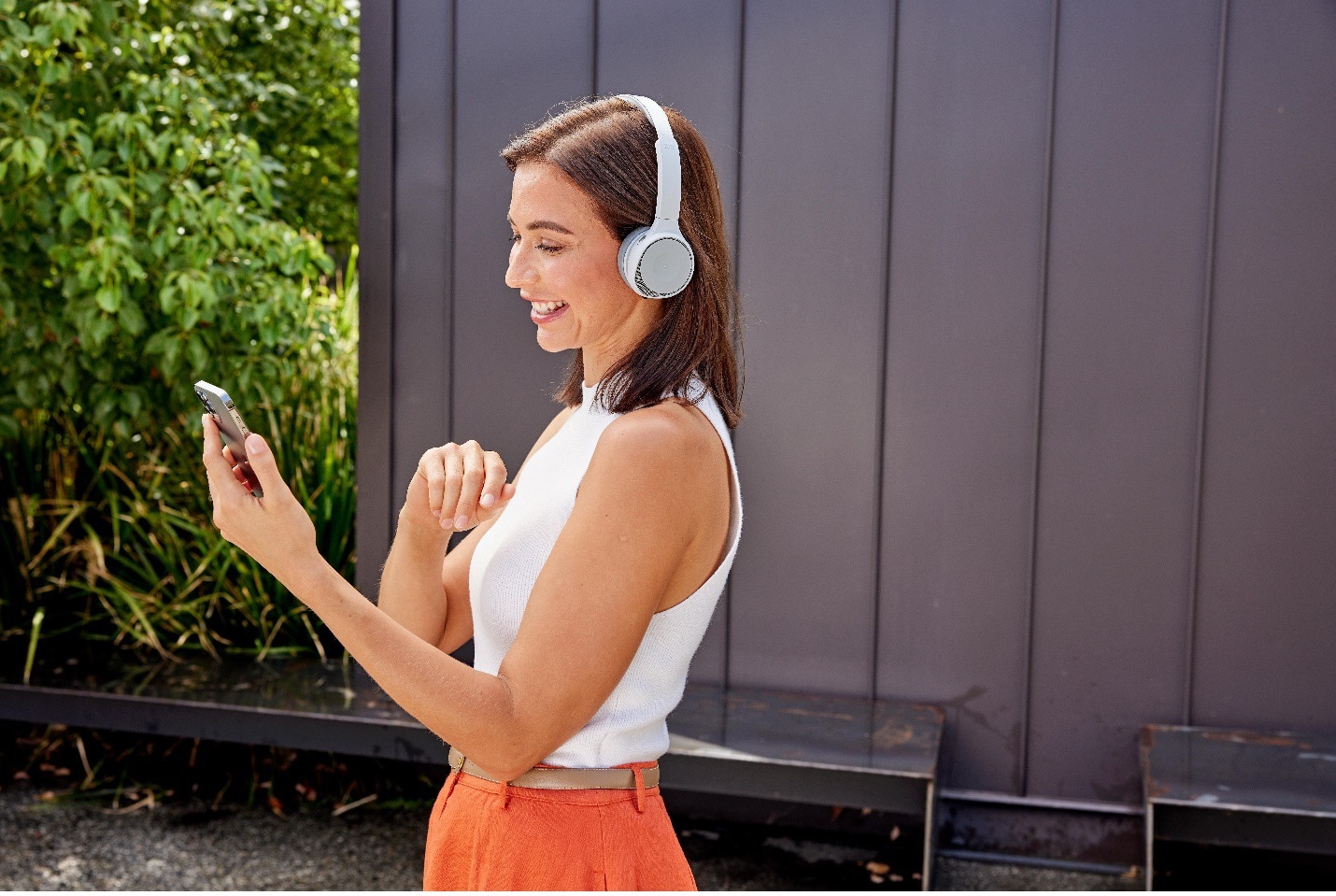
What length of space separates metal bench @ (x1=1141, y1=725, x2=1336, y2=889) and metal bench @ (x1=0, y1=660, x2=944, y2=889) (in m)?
0.53

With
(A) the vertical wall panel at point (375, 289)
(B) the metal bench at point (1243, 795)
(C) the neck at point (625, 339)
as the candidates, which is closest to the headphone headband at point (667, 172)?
(C) the neck at point (625, 339)

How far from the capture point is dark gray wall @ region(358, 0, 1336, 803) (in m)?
3.32

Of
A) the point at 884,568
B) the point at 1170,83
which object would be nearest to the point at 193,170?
the point at 884,568

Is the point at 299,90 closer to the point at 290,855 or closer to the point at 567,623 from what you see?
the point at 290,855

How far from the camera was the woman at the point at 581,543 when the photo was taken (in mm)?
1146

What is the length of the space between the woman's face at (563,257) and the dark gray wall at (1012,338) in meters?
2.32

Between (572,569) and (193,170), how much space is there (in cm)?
308

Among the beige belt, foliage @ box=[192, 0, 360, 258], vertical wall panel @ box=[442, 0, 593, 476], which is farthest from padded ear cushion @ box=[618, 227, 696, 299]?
foliage @ box=[192, 0, 360, 258]

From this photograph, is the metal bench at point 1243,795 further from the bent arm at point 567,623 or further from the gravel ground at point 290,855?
the bent arm at point 567,623

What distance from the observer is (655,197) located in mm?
1319

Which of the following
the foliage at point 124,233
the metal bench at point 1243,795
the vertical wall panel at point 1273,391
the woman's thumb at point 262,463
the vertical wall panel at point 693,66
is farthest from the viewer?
the vertical wall panel at point 693,66

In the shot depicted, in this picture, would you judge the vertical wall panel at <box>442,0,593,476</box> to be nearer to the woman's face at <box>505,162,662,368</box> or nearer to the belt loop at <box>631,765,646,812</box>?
the woman's face at <box>505,162,662,368</box>

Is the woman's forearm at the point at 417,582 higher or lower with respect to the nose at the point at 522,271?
lower

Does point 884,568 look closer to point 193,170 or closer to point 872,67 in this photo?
point 872,67
